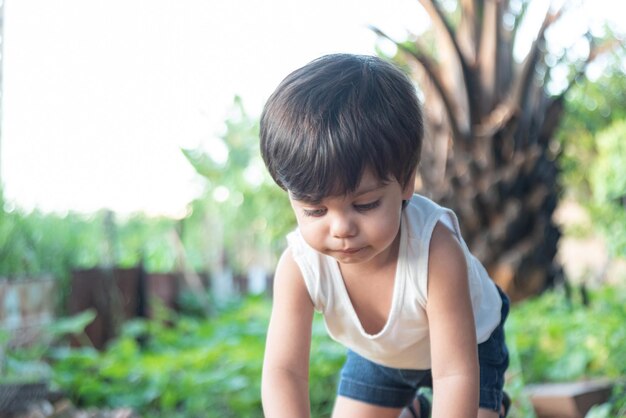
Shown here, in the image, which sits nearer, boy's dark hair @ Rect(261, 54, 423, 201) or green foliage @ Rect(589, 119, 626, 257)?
boy's dark hair @ Rect(261, 54, 423, 201)

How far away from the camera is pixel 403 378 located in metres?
2.07

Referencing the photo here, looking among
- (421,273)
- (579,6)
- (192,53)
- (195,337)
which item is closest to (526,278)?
(579,6)

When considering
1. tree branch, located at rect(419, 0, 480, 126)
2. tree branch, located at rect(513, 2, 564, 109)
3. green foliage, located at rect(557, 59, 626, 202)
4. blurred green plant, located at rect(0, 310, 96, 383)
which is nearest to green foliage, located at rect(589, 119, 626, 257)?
tree branch, located at rect(513, 2, 564, 109)

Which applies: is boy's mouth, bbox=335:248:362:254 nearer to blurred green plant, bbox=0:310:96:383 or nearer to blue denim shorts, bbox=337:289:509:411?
blue denim shorts, bbox=337:289:509:411

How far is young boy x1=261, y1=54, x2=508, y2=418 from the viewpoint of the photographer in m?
1.57

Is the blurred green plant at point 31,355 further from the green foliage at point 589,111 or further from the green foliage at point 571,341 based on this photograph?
the green foliage at point 589,111

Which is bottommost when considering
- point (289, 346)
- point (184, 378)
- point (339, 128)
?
point (184, 378)

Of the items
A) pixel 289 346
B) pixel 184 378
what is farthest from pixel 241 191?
pixel 289 346

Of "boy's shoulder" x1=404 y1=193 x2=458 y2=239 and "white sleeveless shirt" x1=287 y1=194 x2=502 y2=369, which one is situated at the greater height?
"boy's shoulder" x1=404 y1=193 x2=458 y2=239

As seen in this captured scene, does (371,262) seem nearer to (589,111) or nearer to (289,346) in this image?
(289,346)

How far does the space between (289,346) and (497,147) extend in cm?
304

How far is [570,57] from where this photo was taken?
525cm

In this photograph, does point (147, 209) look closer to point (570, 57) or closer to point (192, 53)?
point (192, 53)

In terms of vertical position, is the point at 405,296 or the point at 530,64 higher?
the point at 530,64
